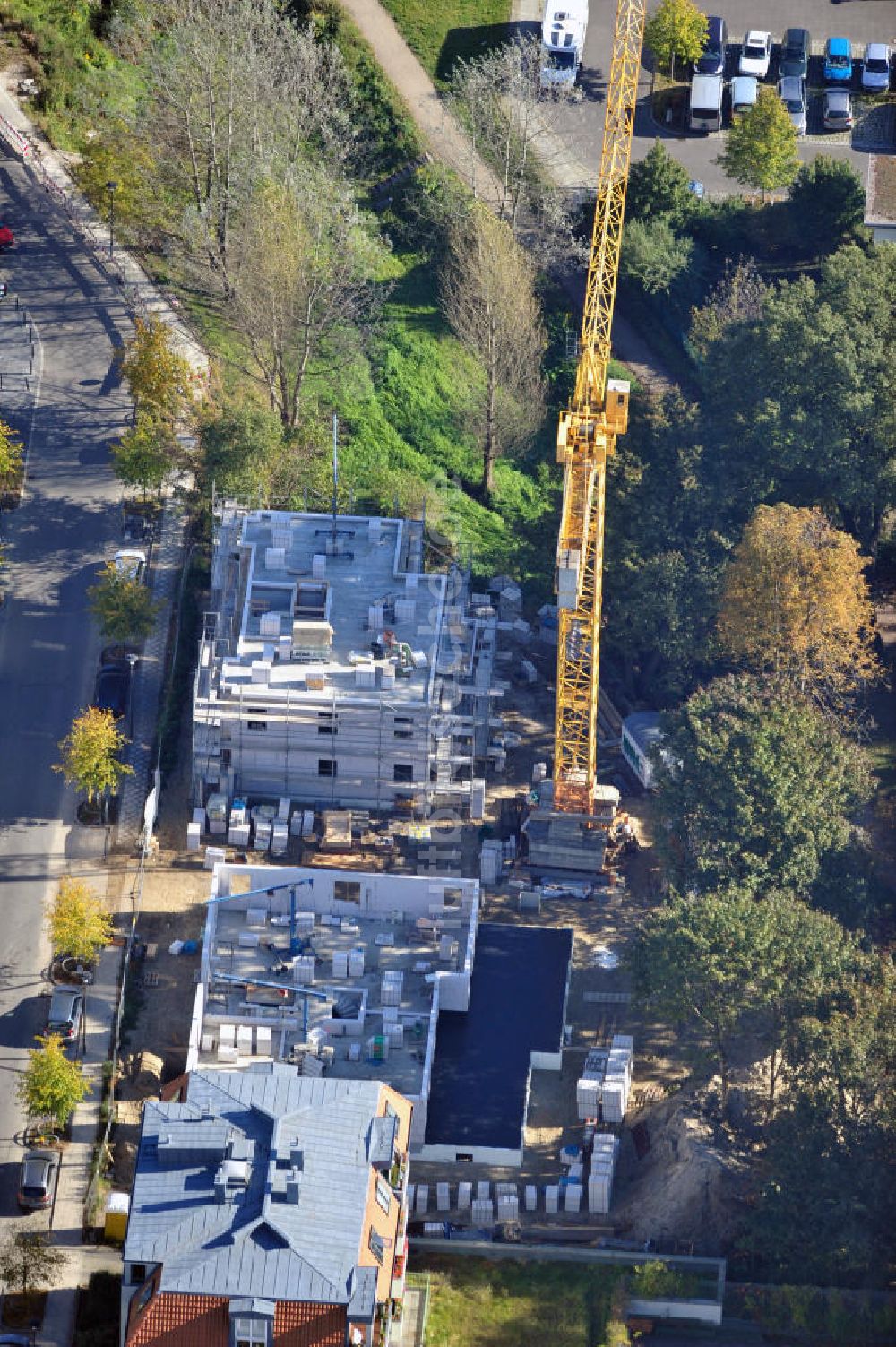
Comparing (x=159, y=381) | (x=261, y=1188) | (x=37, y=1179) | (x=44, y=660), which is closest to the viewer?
(x=261, y=1188)

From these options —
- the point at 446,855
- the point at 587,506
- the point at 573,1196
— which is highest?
the point at 587,506

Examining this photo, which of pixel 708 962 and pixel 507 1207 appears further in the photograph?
pixel 708 962

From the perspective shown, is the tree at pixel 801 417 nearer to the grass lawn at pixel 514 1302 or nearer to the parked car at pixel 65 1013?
the parked car at pixel 65 1013

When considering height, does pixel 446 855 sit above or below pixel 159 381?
below

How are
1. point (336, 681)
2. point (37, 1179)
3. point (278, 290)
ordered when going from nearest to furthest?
point (37, 1179) < point (336, 681) < point (278, 290)

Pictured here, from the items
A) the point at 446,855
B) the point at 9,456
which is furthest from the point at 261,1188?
the point at 9,456

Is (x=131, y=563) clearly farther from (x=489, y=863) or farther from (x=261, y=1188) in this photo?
(x=261, y=1188)
